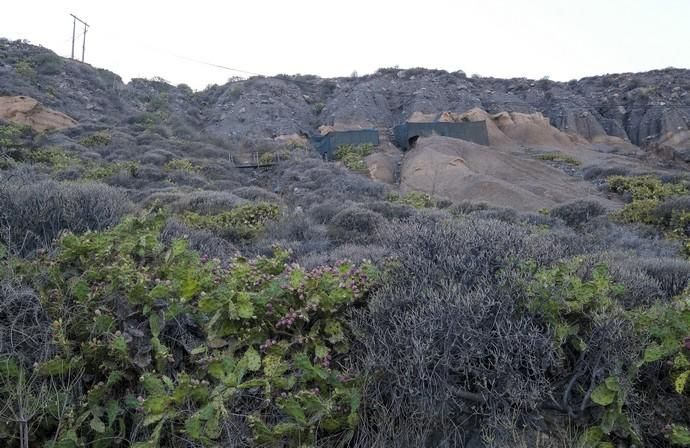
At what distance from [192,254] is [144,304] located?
0.68 m

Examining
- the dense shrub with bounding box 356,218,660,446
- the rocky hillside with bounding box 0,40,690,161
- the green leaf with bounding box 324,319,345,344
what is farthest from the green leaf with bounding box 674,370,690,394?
the rocky hillside with bounding box 0,40,690,161

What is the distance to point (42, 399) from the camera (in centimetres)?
345

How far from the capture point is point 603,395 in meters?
3.36

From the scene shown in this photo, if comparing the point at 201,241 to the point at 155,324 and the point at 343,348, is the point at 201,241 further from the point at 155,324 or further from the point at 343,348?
the point at 343,348

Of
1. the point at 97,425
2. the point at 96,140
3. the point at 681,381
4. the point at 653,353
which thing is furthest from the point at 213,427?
the point at 96,140

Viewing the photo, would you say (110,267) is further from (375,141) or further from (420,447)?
(375,141)

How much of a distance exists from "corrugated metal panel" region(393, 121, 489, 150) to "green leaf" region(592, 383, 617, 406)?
22.4 meters

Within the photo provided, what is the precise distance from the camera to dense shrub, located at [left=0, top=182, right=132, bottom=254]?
18.9 feet

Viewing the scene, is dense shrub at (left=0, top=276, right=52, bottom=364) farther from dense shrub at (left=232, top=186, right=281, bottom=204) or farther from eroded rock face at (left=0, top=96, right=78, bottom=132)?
eroded rock face at (left=0, top=96, right=78, bottom=132)

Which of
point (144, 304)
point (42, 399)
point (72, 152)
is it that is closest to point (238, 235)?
point (144, 304)

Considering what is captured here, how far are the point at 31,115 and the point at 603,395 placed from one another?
84.1 ft

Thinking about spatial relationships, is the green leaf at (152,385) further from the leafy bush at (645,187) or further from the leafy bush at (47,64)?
the leafy bush at (47,64)

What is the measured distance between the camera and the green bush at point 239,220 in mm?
8828

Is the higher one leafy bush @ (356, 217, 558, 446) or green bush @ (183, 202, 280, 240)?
leafy bush @ (356, 217, 558, 446)
